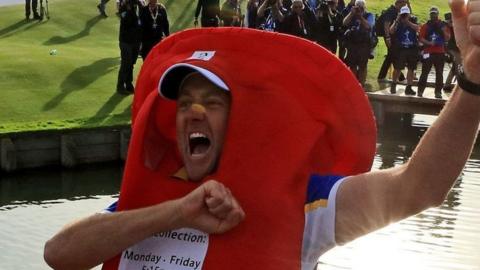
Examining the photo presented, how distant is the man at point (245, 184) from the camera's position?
1.98 meters

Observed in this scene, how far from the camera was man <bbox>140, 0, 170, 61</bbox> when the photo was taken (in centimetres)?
1269

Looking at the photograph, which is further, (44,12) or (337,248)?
(44,12)

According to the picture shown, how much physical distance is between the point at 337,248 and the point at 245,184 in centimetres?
608

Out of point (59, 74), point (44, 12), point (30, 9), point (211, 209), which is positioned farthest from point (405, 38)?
point (44, 12)

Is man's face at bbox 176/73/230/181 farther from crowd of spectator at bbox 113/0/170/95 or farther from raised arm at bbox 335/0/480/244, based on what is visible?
crowd of spectator at bbox 113/0/170/95

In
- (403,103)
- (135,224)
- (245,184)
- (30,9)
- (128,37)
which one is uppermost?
(245,184)

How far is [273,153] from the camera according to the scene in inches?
82.1

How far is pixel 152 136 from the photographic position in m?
2.34

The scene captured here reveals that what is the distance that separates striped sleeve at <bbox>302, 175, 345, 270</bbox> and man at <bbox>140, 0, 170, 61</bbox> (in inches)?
425

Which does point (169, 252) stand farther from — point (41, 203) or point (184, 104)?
point (41, 203)

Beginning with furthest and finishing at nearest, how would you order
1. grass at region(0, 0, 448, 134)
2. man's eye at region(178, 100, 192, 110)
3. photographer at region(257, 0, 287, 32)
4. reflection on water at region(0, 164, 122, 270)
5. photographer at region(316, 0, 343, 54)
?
1. photographer at region(316, 0, 343, 54)
2. photographer at region(257, 0, 287, 32)
3. grass at region(0, 0, 448, 134)
4. reflection on water at region(0, 164, 122, 270)
5. man's eye at region(178, 100, 192, 110)

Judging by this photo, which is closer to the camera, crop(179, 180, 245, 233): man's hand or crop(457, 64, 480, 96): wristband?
crop(457, 64, 480, 96): wristband

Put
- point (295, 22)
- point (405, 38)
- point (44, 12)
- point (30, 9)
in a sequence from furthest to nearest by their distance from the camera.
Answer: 1. point (44, 12)
2. point (30, 9)
3. point (405, 38)
4. point (295, 22)

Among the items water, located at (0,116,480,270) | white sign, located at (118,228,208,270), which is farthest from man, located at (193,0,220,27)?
white sign, located at (118,228,208,270)
